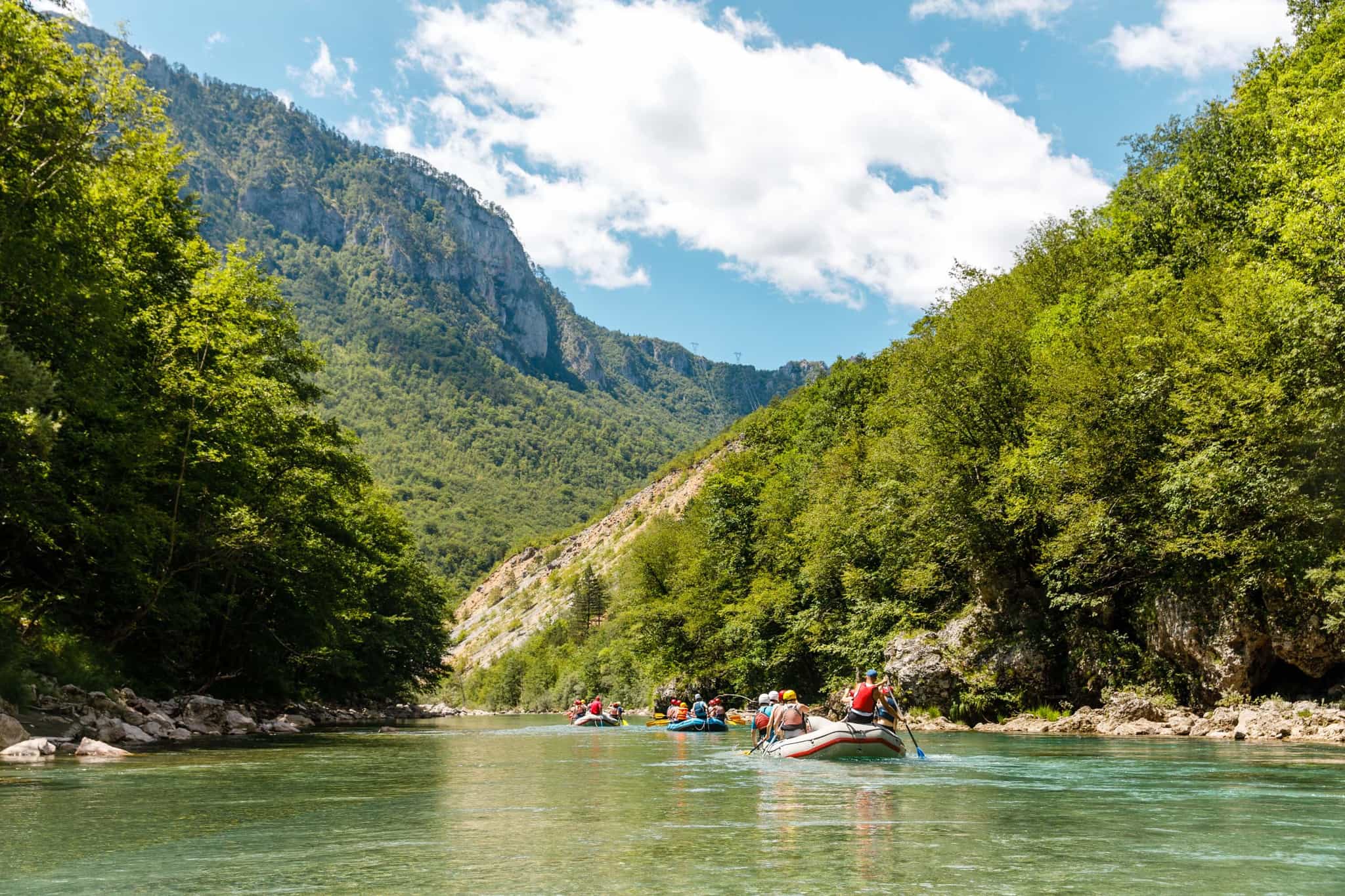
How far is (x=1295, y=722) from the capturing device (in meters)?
23.9

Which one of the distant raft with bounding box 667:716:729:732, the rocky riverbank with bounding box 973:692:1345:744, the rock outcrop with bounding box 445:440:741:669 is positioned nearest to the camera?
the rocky riverbank with bounding box 973:692:1345:744

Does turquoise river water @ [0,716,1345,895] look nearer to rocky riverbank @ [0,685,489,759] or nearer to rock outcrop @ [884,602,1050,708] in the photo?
rocky riverbank @ [0,685,489,759]

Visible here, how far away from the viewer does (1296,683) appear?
86.4 feet

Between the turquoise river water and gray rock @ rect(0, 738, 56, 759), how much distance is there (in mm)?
628

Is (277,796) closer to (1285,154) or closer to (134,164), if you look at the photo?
(134,164)

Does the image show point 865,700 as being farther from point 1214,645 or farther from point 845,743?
point 1214,645

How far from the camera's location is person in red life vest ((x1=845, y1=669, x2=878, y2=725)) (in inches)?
883

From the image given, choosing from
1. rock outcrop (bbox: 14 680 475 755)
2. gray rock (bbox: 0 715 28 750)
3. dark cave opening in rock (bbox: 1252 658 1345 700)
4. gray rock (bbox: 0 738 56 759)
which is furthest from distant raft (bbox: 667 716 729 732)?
gray rock (bbox: 0 715 28 750)

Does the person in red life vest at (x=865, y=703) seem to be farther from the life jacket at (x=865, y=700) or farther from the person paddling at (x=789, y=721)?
the person paddling at (x=789, y=721)

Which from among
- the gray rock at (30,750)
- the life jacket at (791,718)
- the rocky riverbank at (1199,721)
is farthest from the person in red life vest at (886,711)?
the gray rock at (30,750)

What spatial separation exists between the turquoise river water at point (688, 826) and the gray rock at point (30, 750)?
0.63 m

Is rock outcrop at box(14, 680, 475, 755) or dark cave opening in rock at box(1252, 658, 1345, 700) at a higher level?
dark cave opening in rock at box(1252, 658, 1345, 700)

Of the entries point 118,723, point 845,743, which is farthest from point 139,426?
point 845,743

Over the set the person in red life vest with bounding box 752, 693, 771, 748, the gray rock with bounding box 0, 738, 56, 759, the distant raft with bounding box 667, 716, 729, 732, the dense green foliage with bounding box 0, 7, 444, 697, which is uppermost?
the dense green foliage with bounding box 0, 7, 444, 697
